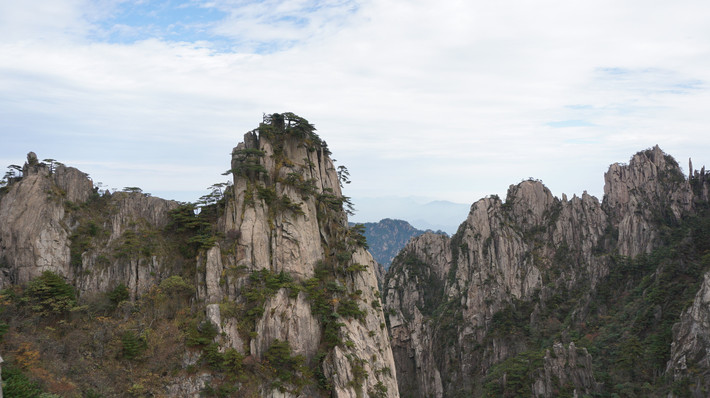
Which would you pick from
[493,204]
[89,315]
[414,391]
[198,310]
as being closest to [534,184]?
[493,204]

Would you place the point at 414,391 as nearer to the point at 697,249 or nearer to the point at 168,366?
the point at 697,249

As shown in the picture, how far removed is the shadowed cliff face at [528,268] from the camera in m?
91.6

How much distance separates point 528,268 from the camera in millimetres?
100250

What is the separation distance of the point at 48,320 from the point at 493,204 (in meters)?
94.3

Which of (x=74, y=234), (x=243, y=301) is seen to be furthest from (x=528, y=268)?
(x=74, y=234)

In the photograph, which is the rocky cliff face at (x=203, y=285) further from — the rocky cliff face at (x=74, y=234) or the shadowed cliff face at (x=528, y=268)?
the shadowed cliff face at (x=528, y=268)

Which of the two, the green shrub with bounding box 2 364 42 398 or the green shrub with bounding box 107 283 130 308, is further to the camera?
the green shrub with bounding box 107 283 130 308

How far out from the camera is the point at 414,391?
93.2m

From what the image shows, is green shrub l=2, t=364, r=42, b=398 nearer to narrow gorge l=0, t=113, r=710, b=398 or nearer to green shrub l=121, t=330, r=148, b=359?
narrow gorge l=0, t=113, r=710, b=398

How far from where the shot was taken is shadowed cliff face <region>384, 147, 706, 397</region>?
300 feet

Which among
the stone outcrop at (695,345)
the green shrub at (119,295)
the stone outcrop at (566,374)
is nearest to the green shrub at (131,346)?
the green shrub at (119,295)

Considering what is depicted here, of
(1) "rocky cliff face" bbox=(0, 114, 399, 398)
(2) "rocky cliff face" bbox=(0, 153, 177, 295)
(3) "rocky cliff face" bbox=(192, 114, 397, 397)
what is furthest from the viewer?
(3) "rocky cliff face" bbox=(192, 114, 397, 397)

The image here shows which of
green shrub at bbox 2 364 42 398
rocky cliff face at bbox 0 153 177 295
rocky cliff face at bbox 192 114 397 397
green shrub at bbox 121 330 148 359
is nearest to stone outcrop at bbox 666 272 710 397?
rocky cliff face at bbox 192 114 397 397

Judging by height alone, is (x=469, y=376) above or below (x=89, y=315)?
below
